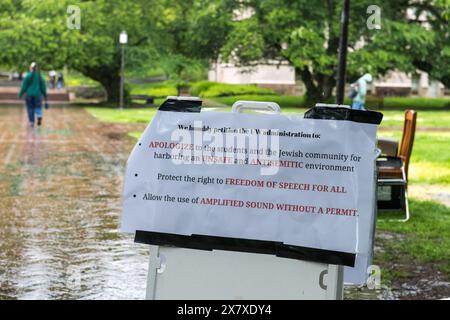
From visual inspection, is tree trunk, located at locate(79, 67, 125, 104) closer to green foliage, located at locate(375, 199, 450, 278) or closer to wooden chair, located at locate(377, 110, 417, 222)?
green foliage, located at locate(375, 199, 450, 278)

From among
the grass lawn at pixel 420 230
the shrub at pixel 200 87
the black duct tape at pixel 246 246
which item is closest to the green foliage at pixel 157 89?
the shrub at pixel 200 87

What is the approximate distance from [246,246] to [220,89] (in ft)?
135

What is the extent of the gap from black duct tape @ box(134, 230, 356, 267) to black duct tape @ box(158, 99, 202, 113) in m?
0.51

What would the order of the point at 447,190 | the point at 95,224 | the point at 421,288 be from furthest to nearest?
the point at 447,190, the point at 95,224, the point at 421,288

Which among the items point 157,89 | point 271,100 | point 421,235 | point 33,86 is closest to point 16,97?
point 157,89

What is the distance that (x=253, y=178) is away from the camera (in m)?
3.49

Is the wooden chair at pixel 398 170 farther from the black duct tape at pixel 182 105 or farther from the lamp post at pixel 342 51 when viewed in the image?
the black duct tape at pixel 182 105

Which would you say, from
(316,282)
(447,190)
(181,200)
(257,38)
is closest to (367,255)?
(316,282)

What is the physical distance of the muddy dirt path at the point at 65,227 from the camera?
623 cm

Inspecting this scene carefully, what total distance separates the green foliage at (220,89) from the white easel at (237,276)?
39197mm

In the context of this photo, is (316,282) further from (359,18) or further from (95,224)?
(359,18)

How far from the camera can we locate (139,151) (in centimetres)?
364

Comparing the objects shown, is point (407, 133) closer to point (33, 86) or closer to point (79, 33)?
point (33, 86)

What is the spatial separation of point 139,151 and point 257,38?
3624 centimetres
